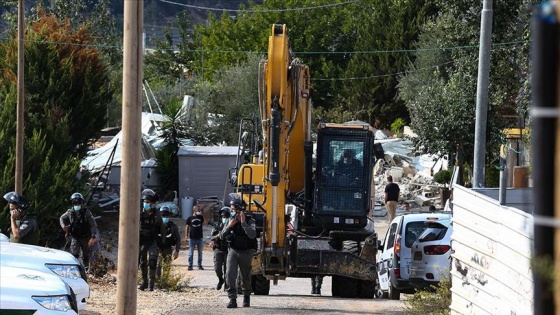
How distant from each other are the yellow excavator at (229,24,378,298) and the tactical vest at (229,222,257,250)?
1216 mm

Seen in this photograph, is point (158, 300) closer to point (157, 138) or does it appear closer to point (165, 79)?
point (157, 138)

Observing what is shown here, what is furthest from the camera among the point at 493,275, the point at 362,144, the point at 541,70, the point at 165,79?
the point at 165,79

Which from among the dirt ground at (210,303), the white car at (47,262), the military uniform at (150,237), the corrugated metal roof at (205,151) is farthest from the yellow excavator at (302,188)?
the corrugated metal roof at (205,151)

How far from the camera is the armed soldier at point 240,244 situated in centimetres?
1441

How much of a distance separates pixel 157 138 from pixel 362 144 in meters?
25.1

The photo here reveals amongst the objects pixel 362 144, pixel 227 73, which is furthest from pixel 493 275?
pixel 227 73

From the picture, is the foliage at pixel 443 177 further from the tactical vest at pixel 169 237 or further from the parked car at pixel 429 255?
the tactical vest at pixel 169 237

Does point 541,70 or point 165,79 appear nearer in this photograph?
point 541,70

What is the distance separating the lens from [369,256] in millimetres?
18391

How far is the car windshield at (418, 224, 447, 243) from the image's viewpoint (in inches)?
699

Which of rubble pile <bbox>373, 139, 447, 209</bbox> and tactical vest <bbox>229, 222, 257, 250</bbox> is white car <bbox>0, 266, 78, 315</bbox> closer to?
tactical vest <bbox>229, 222, 257, 250</bbox>

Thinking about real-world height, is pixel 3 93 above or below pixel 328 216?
above

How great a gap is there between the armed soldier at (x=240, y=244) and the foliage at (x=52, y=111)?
13.1 meters

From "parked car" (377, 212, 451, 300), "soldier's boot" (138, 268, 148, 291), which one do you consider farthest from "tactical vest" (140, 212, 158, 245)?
"parked car" (377, 212, 451, 300)
